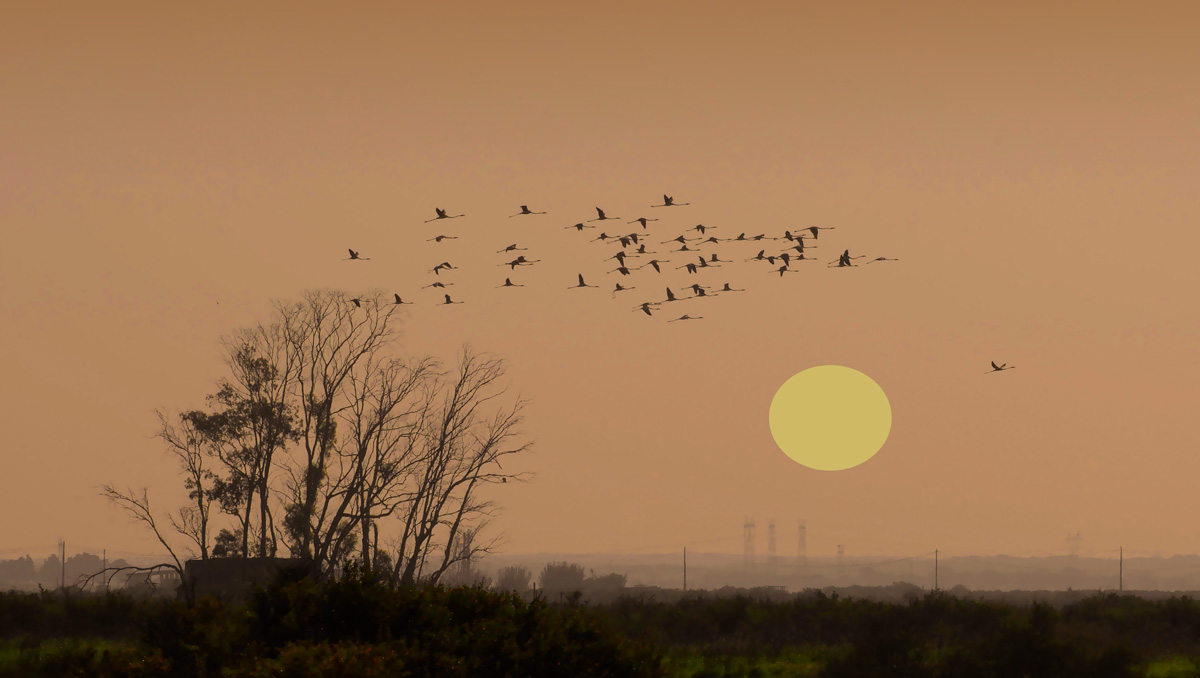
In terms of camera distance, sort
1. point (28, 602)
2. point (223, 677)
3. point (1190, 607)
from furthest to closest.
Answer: point (1190, 607) → point (28, 602) → point (223, 677)

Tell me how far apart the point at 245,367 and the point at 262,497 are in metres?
5.58

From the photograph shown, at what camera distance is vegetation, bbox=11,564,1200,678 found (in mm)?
19891

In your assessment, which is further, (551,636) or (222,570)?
(222,570)

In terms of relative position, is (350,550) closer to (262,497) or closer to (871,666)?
(262,497)

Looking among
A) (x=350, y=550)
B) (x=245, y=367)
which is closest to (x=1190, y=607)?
(x=350, y=550)

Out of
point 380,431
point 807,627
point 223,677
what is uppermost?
point 380,431

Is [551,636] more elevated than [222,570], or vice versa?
[551,636]

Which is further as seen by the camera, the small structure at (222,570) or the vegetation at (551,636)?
the small structure at (222,570)

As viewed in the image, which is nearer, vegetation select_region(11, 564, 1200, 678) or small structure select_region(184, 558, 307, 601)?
vegetation select_region(11, 564, 1200, 678)

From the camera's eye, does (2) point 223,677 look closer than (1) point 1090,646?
Yes

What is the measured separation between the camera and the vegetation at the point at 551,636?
19.9 meters

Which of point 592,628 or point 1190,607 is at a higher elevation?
point 592,628

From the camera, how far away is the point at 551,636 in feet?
66.4

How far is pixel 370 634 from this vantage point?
20500mm
